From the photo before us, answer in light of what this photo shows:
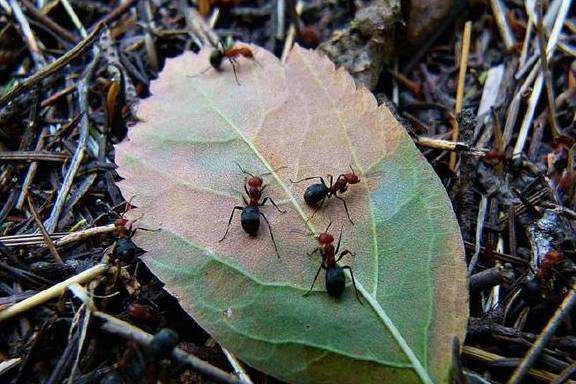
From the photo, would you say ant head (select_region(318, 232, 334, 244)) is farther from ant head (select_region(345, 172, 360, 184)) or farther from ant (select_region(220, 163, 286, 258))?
ant head (select_region(345, 172, 360, 184))

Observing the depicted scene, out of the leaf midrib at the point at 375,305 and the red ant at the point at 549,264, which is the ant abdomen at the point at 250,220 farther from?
the red ant at the point at 549,264

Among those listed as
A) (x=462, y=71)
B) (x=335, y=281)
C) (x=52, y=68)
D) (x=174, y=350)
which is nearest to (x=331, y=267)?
(x=335, y=281)

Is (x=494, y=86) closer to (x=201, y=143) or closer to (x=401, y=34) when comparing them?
(x=401, y=34)

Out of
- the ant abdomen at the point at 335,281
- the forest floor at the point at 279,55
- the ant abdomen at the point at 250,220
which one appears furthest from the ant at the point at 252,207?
the forest floor at the point at 279,55

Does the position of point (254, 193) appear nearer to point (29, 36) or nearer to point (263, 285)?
A: point (263, 285)

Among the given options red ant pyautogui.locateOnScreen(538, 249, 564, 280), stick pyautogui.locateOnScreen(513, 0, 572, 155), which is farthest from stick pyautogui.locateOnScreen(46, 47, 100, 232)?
stick pyautogui.locateOnScreen(513, 0, 572, 155)

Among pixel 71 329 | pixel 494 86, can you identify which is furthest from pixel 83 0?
pixel 494 86

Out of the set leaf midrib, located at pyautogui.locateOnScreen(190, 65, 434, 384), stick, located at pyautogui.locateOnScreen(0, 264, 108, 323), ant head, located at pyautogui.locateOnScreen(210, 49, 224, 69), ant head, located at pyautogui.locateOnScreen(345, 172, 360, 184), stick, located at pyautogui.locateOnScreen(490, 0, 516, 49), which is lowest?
stick, located at pyautogui.locateOnScreen(0, 264, 108, 323)
